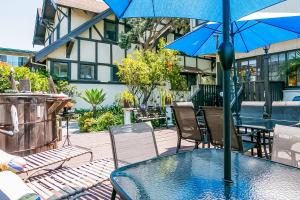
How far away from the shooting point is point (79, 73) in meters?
15.9

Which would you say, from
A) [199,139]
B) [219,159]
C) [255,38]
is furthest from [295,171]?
[255,38]

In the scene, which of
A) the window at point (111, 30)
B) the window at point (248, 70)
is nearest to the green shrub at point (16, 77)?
the window at point (111, 30)

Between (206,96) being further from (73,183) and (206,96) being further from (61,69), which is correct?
(61,69)

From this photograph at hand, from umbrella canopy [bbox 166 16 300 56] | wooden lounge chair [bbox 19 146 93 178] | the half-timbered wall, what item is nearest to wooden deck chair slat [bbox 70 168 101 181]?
wooden lounge chair [bbox 19 146 93 178]

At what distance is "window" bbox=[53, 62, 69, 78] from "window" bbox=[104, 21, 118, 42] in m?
3.78

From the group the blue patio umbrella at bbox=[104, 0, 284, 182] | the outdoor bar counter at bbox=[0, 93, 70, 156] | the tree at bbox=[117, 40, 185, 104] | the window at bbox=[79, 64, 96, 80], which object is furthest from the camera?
the window at bbox=[79, 64, 96, 80]

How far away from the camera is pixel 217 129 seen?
409 cm

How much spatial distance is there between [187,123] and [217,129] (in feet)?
2.81

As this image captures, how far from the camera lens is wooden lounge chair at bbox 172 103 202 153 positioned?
15.2 feet

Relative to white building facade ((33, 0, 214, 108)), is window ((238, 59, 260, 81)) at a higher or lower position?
lower

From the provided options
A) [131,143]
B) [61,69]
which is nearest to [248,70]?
[131,143]

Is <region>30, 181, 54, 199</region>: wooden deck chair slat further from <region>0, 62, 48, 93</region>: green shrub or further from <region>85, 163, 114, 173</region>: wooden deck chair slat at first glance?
<region>0, 62, 48, 93</region>: green shrub

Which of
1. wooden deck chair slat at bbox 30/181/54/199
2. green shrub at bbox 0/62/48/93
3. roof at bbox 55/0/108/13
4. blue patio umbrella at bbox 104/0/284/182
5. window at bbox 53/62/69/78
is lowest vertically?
wooden deck chair slat at bbox 30/181/54/199

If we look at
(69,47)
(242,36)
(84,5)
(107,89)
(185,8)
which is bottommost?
(107,89)
